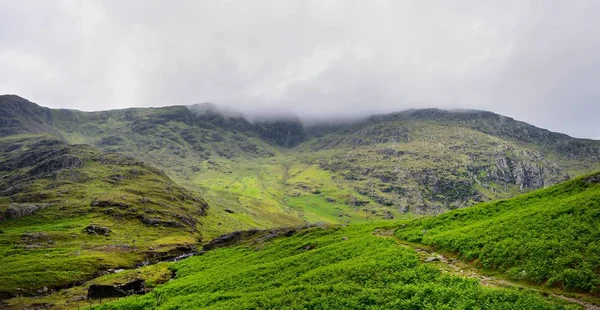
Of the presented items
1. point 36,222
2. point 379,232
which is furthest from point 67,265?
point 379,232

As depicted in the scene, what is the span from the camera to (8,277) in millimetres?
95625

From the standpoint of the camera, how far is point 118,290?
2322 inches

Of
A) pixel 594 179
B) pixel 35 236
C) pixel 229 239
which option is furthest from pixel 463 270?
pixel 35 236

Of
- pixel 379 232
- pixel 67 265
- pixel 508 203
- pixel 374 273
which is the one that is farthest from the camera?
pixel 67 265

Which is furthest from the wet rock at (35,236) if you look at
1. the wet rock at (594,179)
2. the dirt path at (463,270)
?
the wet rock at (594,179)

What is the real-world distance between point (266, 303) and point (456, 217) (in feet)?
85.8

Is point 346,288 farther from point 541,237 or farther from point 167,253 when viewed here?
point 167,253

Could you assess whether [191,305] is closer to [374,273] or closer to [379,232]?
[374,273]

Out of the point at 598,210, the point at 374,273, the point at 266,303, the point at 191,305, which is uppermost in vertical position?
the point at 598,210

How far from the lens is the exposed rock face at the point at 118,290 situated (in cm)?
5753

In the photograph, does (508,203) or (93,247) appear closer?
(508,203)

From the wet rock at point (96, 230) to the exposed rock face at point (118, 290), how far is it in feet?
376

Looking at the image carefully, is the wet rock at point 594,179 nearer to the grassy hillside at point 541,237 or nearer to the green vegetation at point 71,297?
the grassy hillside at point 541,237

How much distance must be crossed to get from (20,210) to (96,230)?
178 ft
